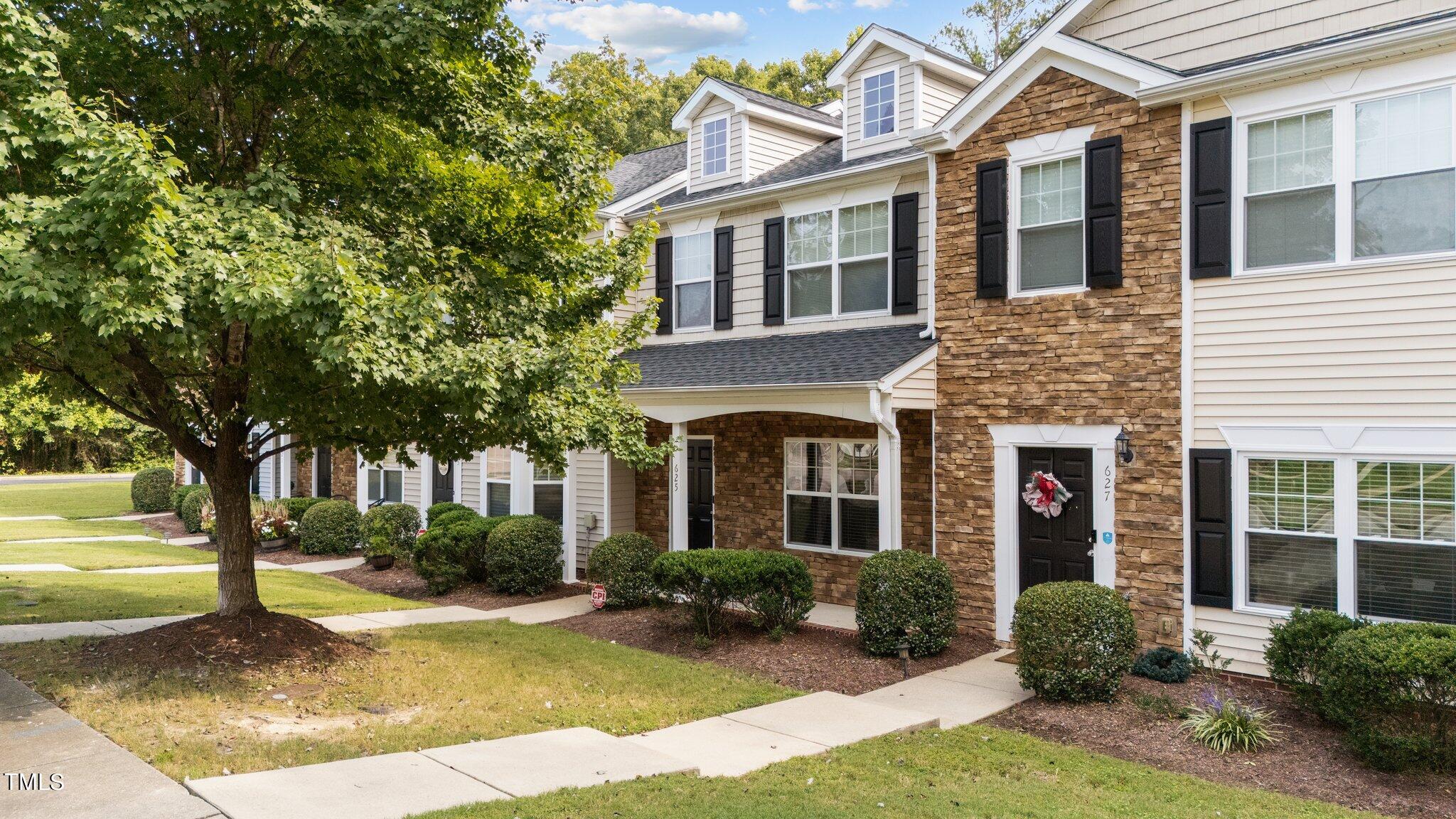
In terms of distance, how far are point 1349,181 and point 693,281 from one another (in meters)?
8.76

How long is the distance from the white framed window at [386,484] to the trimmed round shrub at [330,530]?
778 millimetres

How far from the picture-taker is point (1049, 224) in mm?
10375

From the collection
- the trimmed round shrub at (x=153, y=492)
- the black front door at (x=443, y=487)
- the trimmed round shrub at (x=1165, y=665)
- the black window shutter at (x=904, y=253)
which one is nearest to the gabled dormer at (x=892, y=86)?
the black window shutter at (x=904, y=253)

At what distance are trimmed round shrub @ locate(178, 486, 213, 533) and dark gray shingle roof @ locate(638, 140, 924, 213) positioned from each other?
13115mm

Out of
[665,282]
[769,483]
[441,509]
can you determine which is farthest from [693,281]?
[441,509]

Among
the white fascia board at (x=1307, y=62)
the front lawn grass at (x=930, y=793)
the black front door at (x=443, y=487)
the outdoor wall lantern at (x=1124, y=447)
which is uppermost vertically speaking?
the white fascia board at (x=1307, y=62)

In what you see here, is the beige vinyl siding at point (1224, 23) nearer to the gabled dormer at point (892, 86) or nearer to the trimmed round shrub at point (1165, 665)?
the gabled dormer at point (892, 86)

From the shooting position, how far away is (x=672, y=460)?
1348 cm

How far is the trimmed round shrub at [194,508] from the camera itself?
22.0 m

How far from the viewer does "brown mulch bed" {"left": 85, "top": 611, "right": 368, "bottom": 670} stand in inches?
342

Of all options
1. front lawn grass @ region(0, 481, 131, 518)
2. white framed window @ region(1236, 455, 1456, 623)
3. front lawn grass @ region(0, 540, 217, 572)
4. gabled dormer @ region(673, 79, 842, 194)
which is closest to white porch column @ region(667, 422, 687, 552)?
gabled dormer @ region(673, 79, 842, 194)

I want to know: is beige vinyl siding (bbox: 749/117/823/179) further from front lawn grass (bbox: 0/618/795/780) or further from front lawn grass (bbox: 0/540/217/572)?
front lawn grass (bbox: 0/540/217/572)

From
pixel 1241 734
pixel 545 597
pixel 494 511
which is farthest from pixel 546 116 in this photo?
pixel 494 511

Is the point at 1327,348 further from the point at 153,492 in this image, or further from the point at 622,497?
the point at 153,492
